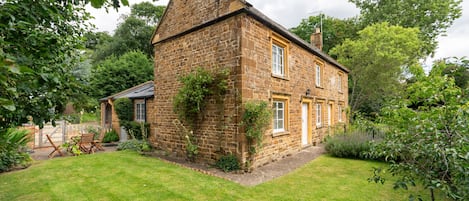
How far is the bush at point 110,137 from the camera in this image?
13.4m

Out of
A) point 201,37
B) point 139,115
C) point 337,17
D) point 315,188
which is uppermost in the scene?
Answer: point 337,17

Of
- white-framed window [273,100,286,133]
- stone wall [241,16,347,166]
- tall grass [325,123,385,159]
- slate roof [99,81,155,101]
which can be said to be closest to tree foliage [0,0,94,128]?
stone wall [241,16,347,166]

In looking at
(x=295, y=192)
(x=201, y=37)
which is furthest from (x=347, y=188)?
(x=201, y=37)

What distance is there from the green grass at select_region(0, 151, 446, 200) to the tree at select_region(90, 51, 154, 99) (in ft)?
57.5

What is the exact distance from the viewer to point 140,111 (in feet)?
43.3

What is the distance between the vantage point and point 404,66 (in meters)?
19.3

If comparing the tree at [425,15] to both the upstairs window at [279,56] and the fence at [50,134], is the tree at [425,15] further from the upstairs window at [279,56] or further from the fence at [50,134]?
the fence at [50,134]

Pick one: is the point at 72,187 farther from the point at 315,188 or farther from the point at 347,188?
the point at 347,188

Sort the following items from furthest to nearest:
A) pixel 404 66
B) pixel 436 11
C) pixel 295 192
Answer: pixel 436 11 → pixel 404 66 → pixel 295 192

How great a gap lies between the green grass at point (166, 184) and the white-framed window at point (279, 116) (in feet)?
6.41

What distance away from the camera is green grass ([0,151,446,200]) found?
201 inches

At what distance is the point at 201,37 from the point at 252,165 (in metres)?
5.03

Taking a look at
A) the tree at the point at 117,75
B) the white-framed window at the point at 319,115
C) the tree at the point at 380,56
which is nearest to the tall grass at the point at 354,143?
the white-framed window at the point at 319,115

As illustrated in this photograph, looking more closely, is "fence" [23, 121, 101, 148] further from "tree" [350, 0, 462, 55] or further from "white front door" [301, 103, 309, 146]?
"tree" [350, 0, 462, 55]
